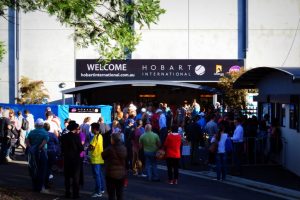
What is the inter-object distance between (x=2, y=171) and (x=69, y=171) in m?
5.10

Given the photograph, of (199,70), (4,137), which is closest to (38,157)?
(4,137)

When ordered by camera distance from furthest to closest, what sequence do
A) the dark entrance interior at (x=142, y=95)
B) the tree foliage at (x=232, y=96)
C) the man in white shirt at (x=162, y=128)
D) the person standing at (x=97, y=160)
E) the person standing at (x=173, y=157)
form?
the dark entrance interior at (x=142, y=95), the tree foliage at (x=232, y=96), the man in white shirt at (x=162, y=128), the person standing at (x=173, y=157), the person standing at (x=97, y=160)

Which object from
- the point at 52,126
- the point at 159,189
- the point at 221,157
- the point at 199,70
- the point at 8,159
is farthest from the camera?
the point at 199,70

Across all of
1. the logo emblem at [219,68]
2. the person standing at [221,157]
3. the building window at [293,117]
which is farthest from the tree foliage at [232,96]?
the person standing at [221,157]

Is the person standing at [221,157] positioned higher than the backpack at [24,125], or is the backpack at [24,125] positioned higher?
the backpack at [24,125]

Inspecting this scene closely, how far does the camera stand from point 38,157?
14602mm

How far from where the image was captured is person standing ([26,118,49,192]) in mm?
14461

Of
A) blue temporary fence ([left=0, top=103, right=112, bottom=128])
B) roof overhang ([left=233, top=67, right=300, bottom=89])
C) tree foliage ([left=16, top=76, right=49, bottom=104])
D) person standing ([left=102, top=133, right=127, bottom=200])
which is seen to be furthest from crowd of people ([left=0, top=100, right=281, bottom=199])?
Answer: tree foliage ([left=16, top=76, right=49, bottom=104])

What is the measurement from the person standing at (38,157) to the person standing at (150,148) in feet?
10.3

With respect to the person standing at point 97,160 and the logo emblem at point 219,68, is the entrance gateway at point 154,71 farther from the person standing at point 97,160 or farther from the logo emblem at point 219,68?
the person standing at point 97,160

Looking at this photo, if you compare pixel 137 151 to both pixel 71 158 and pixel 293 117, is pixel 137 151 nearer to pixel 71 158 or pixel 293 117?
pixel 71 158

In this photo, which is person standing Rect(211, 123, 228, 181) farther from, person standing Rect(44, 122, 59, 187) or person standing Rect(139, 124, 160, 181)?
person standing Rect(44, 122, 59, 187)

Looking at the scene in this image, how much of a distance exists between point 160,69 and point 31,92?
8.41m

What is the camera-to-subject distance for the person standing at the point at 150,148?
16594 millimetres
